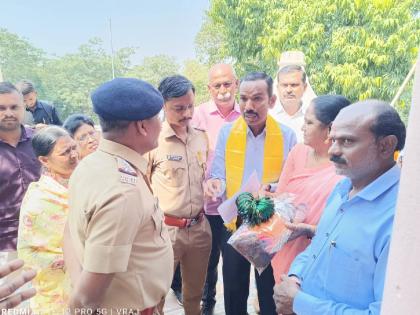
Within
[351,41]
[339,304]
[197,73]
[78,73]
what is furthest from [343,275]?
[78,73]

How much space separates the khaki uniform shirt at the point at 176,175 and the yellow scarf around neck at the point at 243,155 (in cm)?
25

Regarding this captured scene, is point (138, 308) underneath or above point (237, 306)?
above

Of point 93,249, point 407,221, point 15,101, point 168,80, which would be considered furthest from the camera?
point 15,101

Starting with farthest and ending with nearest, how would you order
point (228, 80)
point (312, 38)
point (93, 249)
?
point (312, 38), point (228, 80), point (93, 249)

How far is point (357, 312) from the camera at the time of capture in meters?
1.46

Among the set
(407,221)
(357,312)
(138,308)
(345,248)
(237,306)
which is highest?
(407,221)

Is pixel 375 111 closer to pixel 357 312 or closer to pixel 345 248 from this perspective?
pixel 345 248

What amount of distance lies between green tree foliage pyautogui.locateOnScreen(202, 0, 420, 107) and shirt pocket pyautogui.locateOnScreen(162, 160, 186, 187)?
316 inches

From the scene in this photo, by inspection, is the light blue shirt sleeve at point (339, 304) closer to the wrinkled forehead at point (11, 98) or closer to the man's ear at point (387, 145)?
the man's ear at point (387, 145)

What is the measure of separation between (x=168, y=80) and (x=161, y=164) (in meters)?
0.64

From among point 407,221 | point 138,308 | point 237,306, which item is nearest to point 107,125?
point 138,308

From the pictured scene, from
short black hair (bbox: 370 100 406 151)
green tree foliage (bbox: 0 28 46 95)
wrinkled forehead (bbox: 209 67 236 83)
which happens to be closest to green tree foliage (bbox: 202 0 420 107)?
wrinkled forehead (bbox: 209 67 236 83)

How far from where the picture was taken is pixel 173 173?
2.88 m

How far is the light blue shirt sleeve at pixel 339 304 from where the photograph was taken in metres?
1.41
